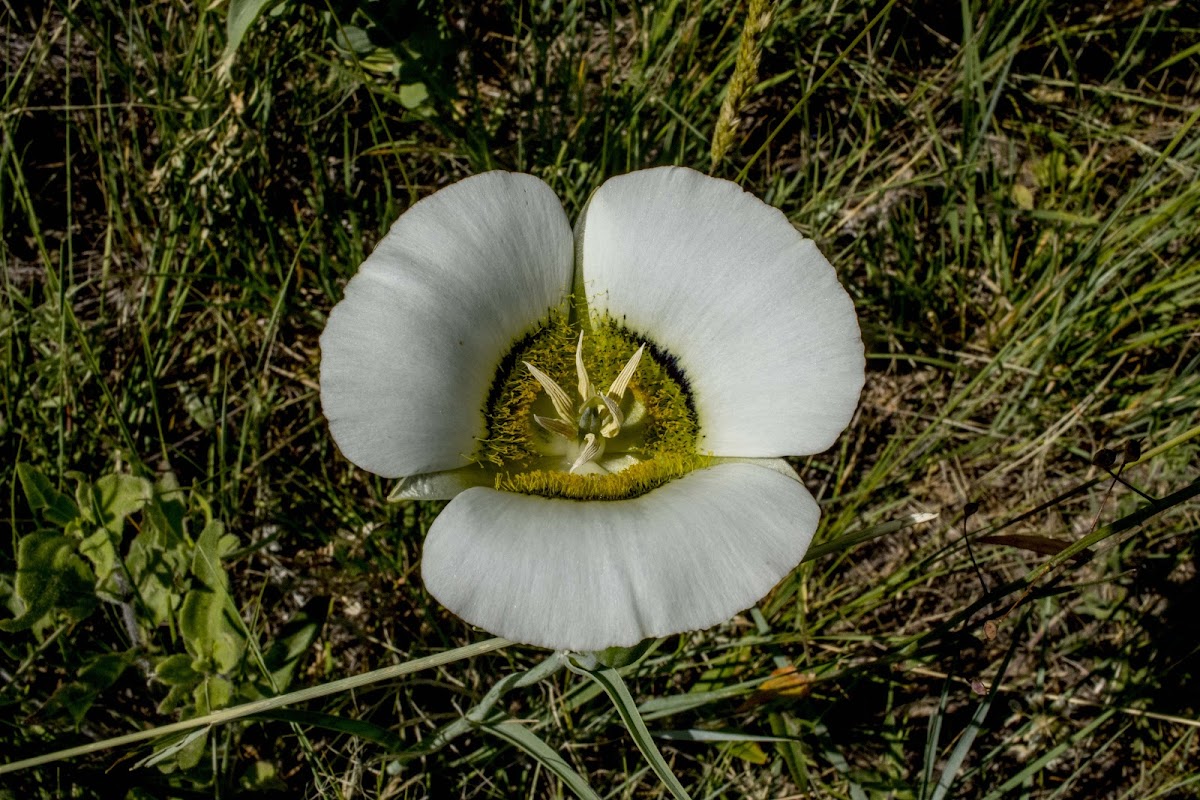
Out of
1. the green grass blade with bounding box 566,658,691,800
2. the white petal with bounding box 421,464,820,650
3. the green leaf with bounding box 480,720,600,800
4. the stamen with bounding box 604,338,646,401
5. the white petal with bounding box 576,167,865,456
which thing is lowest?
the green leaf with bounding box 480,720,600,800

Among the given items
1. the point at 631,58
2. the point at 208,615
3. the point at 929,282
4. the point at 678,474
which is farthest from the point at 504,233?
the point at 929,282

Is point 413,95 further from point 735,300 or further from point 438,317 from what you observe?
A: point 735,300

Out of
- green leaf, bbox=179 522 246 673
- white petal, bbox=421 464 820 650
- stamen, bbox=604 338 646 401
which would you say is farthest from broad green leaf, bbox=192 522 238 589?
stamen, bbox=604 338 646 401

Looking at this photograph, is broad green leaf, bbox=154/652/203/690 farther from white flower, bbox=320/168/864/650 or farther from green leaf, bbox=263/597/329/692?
white flower, bbox=320/168/864/650

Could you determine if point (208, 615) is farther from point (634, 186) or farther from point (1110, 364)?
point (1110, 364)

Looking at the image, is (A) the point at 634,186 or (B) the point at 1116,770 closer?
(A) the point at 634,186

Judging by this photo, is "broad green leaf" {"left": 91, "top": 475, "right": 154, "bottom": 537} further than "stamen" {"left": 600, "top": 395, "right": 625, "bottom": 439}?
Yes
